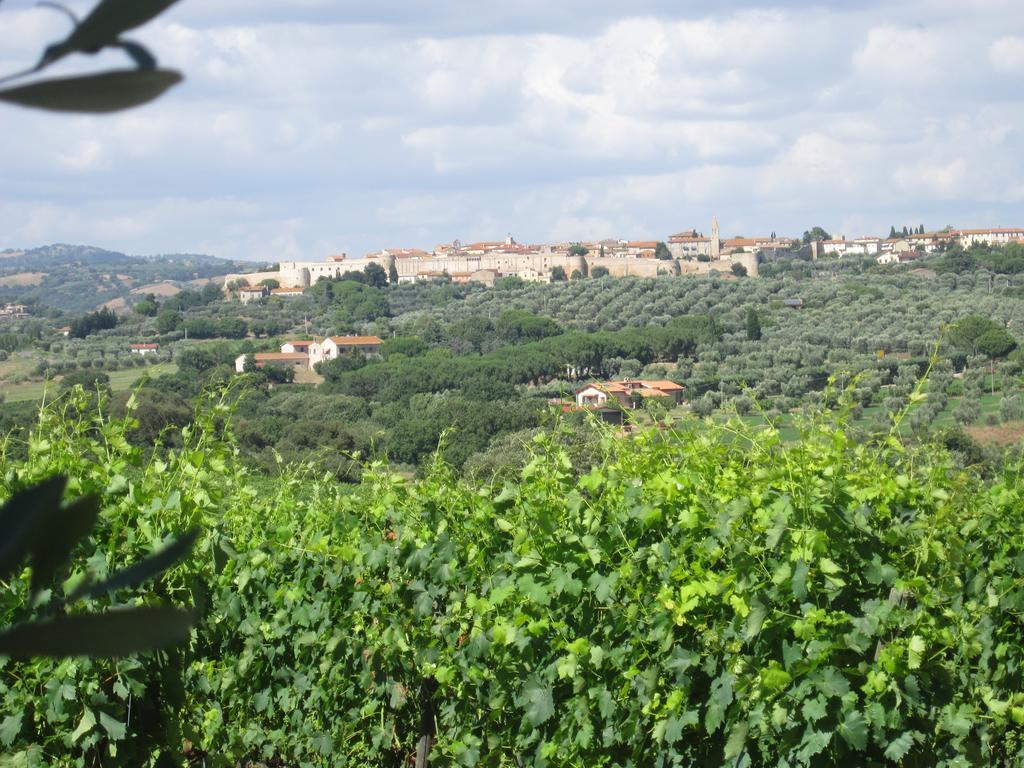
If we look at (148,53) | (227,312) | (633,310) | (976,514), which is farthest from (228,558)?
(227,312)

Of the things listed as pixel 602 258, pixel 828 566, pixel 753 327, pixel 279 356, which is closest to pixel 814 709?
pixel 828 566

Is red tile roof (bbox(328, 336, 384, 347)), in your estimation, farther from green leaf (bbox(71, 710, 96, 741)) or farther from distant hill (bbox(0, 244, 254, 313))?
green leaf (bbox(71, 710, 96, 741))

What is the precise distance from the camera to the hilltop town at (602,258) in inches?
3563

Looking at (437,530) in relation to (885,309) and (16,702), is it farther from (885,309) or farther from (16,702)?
(885,309)

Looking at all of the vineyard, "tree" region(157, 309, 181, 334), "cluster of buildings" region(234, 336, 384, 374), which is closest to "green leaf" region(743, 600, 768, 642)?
the vineyard

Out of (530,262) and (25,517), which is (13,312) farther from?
(25,517)

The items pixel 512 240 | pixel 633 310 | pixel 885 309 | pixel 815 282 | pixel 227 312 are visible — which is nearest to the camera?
pixel 885 309

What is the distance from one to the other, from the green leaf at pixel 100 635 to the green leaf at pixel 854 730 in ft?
9.29

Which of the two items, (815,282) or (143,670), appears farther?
(815,282)

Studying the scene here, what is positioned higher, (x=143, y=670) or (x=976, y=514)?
A: (x=976, y=514)

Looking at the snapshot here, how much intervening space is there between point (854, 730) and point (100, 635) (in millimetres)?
2864

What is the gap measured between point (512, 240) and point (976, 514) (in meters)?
123

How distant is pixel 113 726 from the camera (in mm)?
3221

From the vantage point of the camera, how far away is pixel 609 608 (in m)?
3.54
